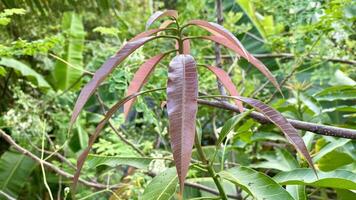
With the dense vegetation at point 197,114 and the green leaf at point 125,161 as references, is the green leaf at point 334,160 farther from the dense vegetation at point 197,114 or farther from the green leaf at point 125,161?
the green leaf at point 125,161

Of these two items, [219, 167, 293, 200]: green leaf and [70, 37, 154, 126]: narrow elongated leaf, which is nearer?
[70, 37, 154, 126]: narrow elongated leaf

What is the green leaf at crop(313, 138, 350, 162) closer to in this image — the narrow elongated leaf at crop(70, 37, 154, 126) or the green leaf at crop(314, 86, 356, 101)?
the green leaf at crop(314, 86, 356, 101)

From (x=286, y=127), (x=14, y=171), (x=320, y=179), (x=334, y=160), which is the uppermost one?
(x=286, y=127)

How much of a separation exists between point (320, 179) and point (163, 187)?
31 centimetres

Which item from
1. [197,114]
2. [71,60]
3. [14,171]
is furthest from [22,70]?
[197,114]

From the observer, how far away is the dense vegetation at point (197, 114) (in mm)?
890

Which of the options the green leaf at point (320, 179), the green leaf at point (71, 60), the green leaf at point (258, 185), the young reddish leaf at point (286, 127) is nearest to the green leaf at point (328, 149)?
the green leaf at point (320, 179)

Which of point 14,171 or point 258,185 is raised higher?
point 258,185

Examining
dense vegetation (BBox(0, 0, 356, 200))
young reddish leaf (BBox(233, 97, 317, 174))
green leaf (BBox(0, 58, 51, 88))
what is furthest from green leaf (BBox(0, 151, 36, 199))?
young reddish leaf (BBox(233, 97, 317, 174))

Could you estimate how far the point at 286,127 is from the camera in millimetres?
687

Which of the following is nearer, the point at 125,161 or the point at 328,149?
the point at 125,161

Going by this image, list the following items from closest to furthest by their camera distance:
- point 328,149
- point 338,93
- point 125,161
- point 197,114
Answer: point 125,161
point 328,149
point 338,93
point 197,114

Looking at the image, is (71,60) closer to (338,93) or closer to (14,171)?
(14,171)

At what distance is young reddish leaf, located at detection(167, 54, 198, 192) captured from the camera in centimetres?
56
